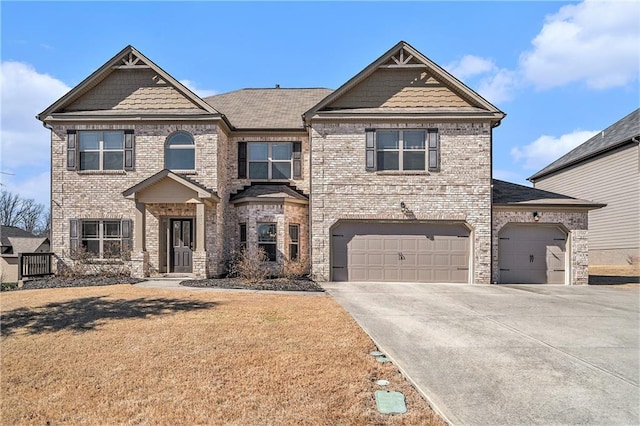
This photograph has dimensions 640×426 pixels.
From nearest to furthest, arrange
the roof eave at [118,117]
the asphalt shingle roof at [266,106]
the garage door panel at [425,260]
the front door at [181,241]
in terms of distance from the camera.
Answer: the garage door panel at [425,260]
the roof eave at [118,117]
the front door at [181,241]
the asphalt shingle roof at [266,106]

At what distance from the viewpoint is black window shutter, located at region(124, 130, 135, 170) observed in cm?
1542

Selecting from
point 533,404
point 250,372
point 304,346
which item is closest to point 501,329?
point 533,404

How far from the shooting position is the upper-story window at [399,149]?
1484 centimetres

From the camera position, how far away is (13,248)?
20656 mm

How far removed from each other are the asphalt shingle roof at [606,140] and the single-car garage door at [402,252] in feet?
49.7

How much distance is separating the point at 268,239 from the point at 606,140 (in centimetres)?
2306

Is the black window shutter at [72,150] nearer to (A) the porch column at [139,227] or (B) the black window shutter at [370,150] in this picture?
(A) the porch column at [139,227]

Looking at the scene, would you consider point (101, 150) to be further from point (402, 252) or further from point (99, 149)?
point (402, 252)

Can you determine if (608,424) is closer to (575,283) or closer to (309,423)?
(309,423)

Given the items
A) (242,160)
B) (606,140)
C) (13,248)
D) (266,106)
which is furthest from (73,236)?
(606,140)

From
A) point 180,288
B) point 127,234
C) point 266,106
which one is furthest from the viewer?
point 266,106

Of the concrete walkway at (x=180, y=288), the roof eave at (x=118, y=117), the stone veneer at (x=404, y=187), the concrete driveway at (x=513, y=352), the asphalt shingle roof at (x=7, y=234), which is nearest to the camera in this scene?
the concrete driveway at (x=513, y=352)

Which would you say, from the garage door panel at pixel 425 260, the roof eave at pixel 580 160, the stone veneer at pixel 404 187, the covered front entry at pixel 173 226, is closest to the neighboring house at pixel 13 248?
the covered front entry at pixel 173 226

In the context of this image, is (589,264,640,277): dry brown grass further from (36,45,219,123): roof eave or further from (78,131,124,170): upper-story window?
(78,131,124,170): upper-story window
